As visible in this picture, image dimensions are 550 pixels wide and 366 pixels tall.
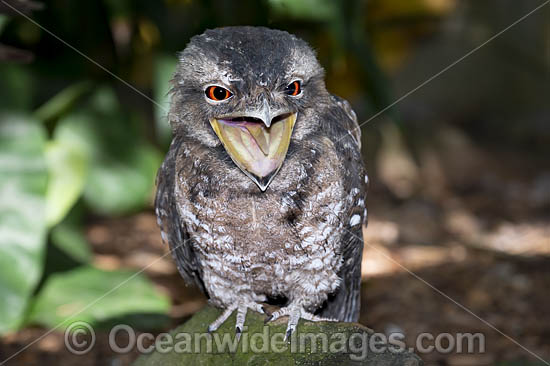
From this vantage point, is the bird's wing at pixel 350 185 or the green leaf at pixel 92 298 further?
the green leaf at pixel 92 298

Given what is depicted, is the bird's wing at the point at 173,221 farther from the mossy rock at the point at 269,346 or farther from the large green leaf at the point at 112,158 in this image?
the large green leaf at the point at 112,158

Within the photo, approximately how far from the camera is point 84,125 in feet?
13.3

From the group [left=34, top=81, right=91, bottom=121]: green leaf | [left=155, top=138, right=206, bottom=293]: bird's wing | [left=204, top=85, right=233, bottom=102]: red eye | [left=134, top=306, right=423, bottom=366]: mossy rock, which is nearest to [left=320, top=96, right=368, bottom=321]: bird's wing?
[left=134, top=306, right=423, bottom=366]: mossy rock

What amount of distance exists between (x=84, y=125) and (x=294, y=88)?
2.41m

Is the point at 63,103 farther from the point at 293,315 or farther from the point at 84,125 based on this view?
the point at 293,315

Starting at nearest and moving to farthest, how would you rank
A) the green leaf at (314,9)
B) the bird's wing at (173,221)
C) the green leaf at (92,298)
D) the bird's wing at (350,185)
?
1. the bird's wing at (350,185)
2. the bird's wing at (173,221)
3. the green leaf at (92,298)
4. the green leaf at (314,9)

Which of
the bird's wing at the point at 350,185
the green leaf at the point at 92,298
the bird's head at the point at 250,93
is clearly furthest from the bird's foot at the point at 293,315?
the green leaf at the point at 92,298

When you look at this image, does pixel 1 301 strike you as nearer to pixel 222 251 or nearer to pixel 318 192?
pixel 222 251

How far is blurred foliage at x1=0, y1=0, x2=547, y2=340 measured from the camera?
3350 millimetres

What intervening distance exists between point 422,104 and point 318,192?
16.7ft

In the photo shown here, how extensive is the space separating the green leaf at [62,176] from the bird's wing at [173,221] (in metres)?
1.23

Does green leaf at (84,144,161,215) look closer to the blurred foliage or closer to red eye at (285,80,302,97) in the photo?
the blurred foliage

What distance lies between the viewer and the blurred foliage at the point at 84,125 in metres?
3.35

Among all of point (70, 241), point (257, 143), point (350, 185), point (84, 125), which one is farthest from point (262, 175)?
point (70, 241)
